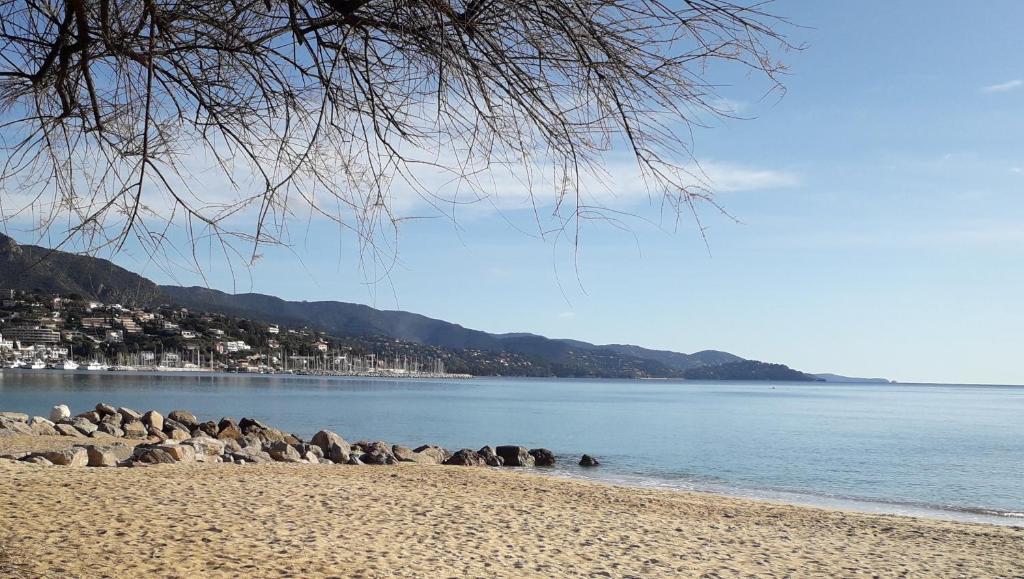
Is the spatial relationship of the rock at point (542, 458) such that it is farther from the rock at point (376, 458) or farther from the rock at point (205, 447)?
the rock at point (205, 447)

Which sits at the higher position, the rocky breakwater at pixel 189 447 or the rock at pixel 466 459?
the rocky breakwater at pixel 189 447

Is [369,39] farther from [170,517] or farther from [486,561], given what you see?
[170,517]

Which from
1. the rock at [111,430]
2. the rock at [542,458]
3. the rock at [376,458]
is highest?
the rock at [111,430]

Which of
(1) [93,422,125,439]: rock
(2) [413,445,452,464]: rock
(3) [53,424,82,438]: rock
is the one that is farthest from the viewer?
(2) [413,445,452,464]: rock

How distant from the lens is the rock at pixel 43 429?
2250cm

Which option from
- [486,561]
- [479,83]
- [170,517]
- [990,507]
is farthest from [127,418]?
[479,83]

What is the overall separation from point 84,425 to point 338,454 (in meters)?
8.37

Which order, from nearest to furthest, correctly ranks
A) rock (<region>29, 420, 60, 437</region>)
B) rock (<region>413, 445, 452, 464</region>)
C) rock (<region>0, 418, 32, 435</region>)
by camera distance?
rock (<region>0, 418, 32, 435</region>), rock (<region>29, 420, 60, 437</region>), rock (<region>413, 445, 452, 464</region>)

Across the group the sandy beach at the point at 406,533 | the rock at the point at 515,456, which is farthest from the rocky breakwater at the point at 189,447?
the sandy beach at the point at 406,533

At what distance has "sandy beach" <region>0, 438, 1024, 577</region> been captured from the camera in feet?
23.1

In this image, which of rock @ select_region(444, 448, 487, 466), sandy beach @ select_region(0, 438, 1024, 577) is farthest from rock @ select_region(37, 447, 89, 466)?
rock @ select_region(444, 448, 487, 466)

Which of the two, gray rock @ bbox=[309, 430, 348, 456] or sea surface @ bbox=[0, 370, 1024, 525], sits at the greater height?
gray rock @ bbox=[309, 430, 348, 456]

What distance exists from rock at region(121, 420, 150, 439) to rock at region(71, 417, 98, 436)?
2.87ft

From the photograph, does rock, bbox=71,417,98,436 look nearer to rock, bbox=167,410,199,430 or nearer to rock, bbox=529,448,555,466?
rock, bbox=167,410,199,430
